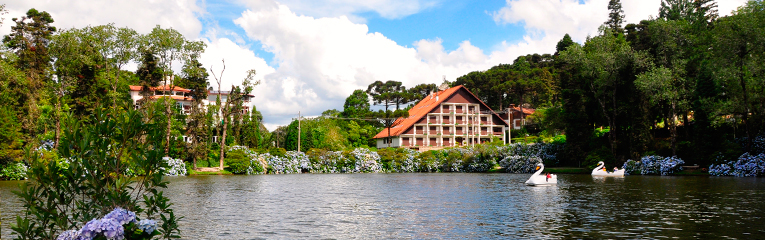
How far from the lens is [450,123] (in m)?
84.9

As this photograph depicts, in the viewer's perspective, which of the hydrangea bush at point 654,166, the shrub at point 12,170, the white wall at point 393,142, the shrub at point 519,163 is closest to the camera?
the shrub at point 12,170

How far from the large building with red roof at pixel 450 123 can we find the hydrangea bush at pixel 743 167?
4312cm

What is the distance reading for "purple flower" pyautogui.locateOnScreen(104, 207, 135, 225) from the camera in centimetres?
717

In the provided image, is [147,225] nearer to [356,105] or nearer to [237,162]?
[237,162]

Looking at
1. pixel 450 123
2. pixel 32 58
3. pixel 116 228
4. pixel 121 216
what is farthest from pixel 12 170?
pixel 450 123

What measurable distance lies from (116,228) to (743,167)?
45.0m

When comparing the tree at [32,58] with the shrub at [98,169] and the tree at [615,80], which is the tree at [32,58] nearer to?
the shrub at [98,169]

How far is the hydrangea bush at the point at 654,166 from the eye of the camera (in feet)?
144

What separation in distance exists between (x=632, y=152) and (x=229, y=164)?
128 feet

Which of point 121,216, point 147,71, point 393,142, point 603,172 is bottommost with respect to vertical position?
point 603,172

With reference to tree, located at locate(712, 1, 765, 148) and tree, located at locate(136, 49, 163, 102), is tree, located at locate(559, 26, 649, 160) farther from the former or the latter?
tree, located at locate(136, 49, 163, 102)

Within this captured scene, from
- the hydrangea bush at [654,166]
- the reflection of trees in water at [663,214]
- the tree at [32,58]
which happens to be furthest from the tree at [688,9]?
the tree at [32,58]

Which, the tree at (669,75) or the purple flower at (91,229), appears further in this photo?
the tree at (669,75)

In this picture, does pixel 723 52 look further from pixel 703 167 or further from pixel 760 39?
pixel 703 167
